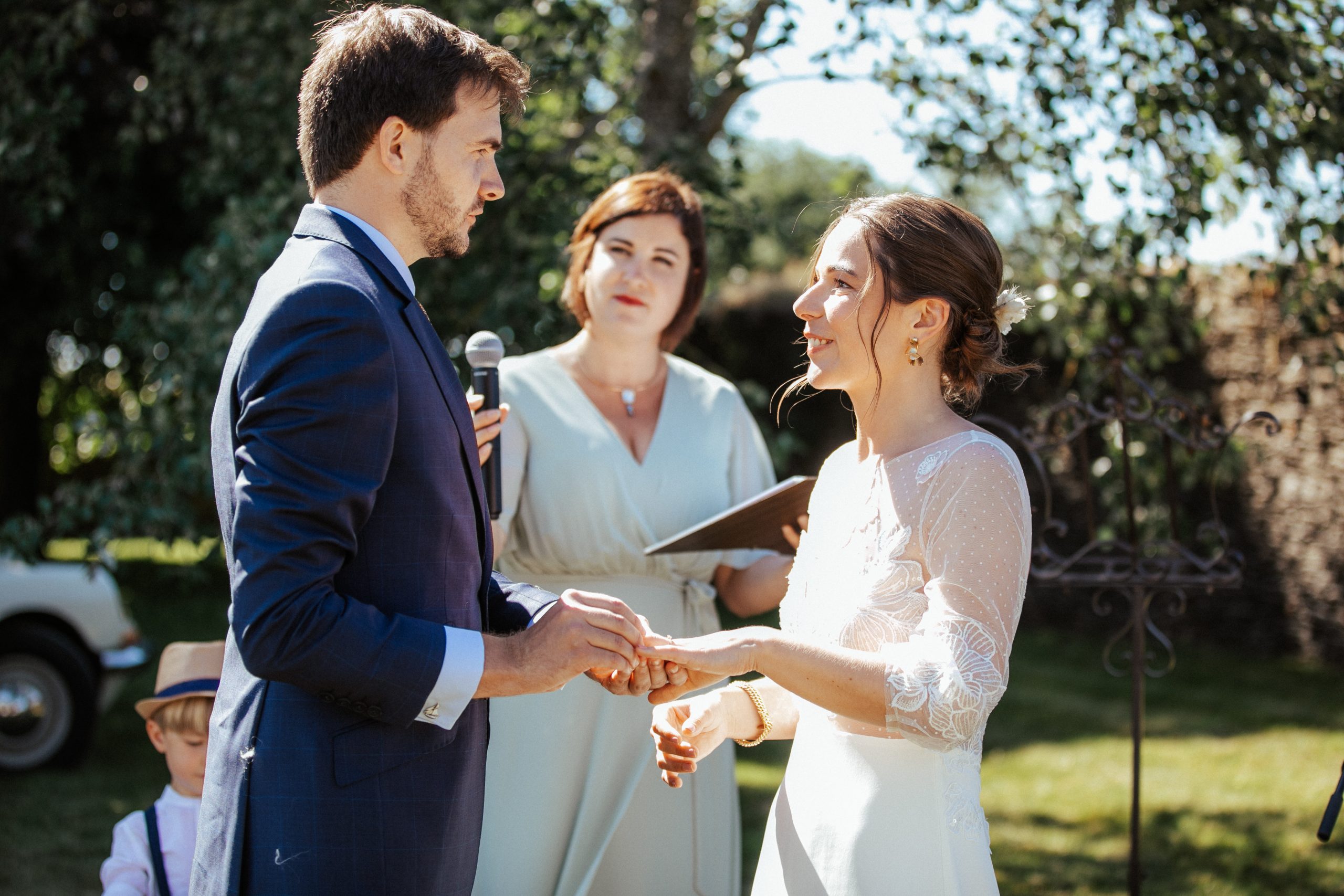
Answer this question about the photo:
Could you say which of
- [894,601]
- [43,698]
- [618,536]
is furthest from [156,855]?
[43,698]

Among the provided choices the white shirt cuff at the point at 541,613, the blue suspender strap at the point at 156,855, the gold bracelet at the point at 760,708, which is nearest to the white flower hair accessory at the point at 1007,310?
the gold bracelet at the point at 760,708

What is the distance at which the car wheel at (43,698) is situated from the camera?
6668 mm

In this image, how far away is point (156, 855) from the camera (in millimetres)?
2879

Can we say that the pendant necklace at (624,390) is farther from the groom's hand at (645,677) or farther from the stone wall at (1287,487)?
the stone wall at (1287,487)

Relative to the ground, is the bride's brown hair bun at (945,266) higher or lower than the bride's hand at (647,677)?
higher

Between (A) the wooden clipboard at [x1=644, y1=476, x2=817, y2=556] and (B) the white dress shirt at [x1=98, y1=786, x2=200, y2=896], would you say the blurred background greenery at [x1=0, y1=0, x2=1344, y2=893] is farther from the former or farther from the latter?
(B) the white dress shirt at [x1=98, y1=786, x2=200, y2=896]

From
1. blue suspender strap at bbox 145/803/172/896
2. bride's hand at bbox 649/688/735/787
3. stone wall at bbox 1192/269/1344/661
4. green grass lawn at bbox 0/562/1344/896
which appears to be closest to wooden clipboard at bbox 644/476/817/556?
bride's hand at bbox 649/688/735/787

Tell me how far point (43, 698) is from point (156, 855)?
4673 millimetres

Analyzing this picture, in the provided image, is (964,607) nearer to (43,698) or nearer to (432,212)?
(432,212)

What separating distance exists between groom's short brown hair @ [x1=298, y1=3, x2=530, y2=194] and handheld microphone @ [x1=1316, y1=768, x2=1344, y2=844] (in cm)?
216

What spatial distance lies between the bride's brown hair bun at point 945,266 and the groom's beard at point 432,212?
774 millimetres

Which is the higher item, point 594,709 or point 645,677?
point 645,677

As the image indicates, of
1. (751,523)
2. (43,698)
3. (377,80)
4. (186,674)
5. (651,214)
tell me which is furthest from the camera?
(43,698)

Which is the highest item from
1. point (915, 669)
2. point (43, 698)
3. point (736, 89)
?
point (736, 89)
